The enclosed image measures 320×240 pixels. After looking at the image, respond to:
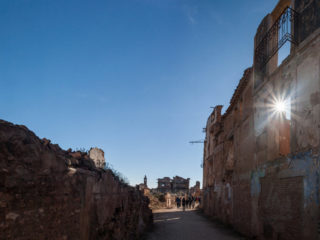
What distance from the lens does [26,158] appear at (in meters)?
3.06

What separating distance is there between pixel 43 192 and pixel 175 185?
194 feet

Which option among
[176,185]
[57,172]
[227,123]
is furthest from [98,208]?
[176,185]

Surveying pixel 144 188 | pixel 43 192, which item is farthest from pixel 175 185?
pixel 43 192

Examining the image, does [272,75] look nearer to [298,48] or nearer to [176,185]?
[298,48]

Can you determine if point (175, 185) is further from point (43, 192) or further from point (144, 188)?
point (43, 192)

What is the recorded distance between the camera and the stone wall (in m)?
2.77

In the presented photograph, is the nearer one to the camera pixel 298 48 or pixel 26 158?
pixel 26 158

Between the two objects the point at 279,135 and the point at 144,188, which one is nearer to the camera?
the point at 279,135

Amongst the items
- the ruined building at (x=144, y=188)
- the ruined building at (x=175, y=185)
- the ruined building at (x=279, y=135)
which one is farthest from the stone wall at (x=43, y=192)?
the ruined building at (x=175, y=185)

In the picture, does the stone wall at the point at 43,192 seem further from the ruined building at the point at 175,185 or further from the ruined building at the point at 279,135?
the ruined building at the point at 175,185

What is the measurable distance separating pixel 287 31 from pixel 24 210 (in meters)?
8.67

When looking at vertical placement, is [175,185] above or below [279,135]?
below

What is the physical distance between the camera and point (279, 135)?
9.91m

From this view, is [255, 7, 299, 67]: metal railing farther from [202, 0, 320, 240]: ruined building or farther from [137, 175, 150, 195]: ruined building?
[137, 175, 150, 195]: ruined building
